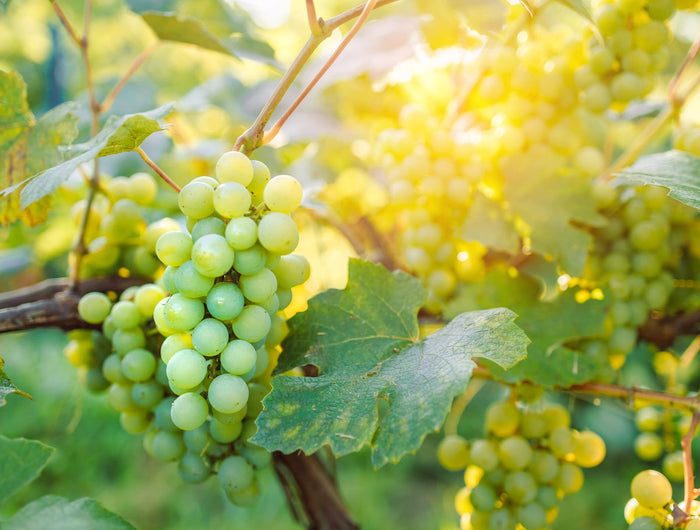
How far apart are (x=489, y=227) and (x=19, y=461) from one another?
1.67 ft

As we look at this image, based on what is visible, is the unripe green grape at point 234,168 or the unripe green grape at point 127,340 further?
the unripe green grape at point 127,340

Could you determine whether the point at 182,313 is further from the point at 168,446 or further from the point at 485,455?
the point at 485,455

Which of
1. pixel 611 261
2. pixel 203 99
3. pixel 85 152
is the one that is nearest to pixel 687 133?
pixel 611 261

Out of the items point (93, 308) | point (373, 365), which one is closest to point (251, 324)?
point (373, 365)

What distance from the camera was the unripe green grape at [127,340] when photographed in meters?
0.53

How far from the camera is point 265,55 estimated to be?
801 mm

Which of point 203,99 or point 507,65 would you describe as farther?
point 203,99

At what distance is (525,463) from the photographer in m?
0.61

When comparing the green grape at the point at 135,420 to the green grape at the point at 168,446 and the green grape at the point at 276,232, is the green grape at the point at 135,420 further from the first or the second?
the green grape at the point at 276,232

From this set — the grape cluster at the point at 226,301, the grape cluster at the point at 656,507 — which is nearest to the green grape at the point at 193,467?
the grape cluster at the point at 226,301

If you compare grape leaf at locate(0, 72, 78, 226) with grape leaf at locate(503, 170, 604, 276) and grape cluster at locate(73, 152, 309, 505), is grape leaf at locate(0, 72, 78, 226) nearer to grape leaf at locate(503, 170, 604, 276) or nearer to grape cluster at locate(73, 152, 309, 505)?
grape cluster at locate(73, 152, 309, 505)

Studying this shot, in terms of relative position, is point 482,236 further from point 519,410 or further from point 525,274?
point 519,410

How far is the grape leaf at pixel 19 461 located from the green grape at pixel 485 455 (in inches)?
18.0

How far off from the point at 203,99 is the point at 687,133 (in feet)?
2.54
